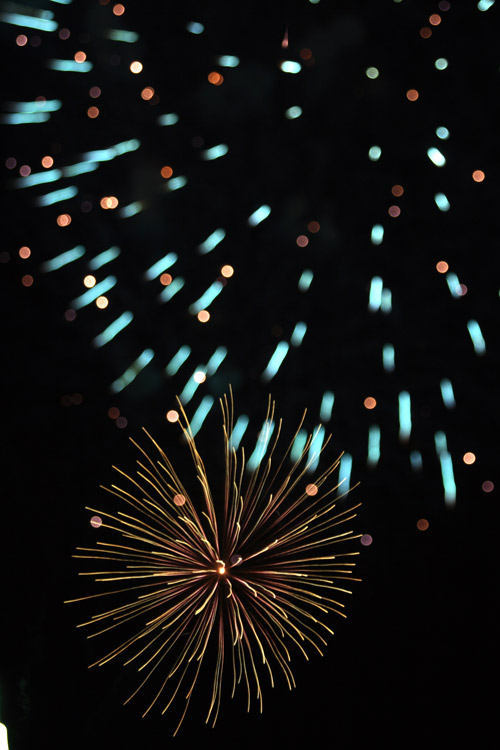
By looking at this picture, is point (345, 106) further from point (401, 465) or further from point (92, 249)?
point (401, 465)

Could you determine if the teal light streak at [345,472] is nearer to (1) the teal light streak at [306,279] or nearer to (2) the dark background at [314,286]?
(2) the dark background at [314,286]

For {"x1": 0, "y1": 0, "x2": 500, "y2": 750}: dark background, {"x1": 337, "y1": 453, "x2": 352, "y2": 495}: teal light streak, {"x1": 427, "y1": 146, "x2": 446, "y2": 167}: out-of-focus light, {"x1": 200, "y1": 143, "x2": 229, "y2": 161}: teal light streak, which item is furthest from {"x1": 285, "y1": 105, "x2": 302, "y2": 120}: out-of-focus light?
{"x1": 337, "y1": 453, "x2": 352, "y2": 495}: teal light streak

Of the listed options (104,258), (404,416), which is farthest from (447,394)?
(104,258)

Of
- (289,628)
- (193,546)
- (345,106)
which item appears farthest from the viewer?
(289,628)

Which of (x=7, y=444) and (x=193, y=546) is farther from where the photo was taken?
(x=7, y=444)

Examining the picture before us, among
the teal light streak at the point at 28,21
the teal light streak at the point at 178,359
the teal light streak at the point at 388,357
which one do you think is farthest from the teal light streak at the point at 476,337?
the teal light streak at the point at 28,21

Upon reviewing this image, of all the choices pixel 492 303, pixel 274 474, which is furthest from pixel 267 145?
pixel 274 474
